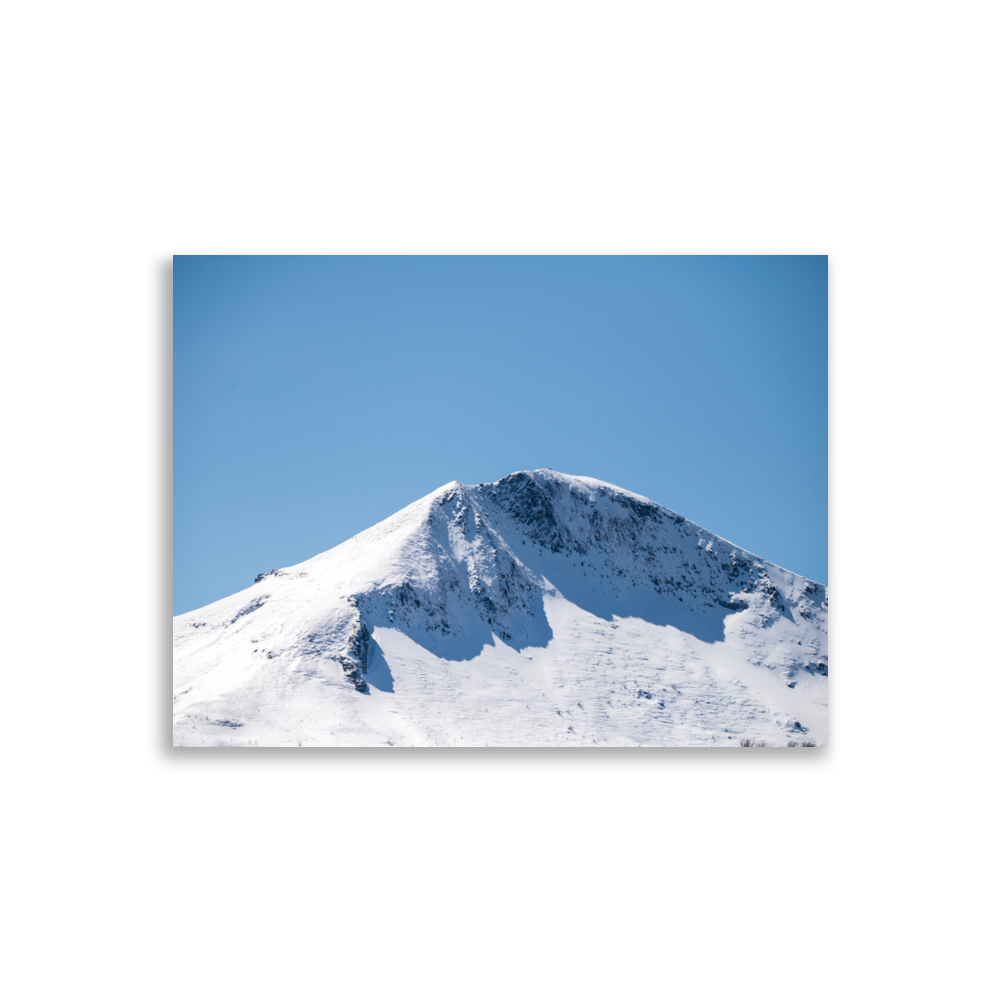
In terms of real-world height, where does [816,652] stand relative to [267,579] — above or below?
below

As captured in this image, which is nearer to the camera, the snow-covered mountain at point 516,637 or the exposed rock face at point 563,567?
→ the snow-covered mountain at point 516,637

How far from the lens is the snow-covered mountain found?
3061 centimetres

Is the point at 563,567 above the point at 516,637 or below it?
above

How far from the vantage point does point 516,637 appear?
139ft

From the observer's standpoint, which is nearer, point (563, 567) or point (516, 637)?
point (516, 637)

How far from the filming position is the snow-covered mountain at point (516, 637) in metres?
30.6

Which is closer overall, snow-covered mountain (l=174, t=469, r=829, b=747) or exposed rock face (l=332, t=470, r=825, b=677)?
snow-covered mountain (l=174, t=469, r=829, b=747)
